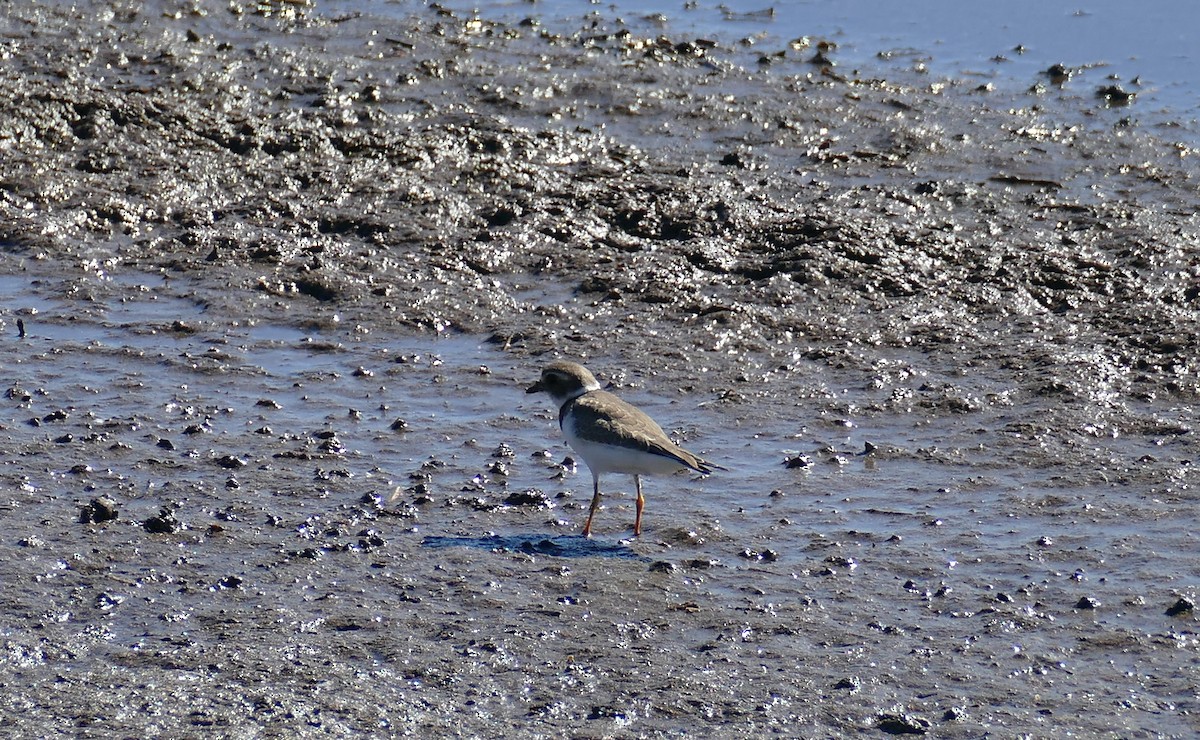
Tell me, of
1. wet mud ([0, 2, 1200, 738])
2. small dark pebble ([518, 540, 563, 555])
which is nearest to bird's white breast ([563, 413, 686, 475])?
wet mud ([0, 2, 1200, 738])

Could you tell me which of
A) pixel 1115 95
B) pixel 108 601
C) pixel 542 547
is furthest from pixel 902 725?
pixel 1115 95

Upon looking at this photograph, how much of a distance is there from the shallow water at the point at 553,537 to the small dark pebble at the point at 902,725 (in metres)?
0.08

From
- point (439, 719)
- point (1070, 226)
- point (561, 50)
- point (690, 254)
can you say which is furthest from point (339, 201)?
point (439, 719)

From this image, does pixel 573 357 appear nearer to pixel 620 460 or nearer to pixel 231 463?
pixel 620 460

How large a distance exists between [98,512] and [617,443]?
98.5 inches

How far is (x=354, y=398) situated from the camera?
9227 mm

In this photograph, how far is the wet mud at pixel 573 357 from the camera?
20.9ft

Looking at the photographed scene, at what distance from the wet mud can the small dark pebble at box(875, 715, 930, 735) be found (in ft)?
0.07

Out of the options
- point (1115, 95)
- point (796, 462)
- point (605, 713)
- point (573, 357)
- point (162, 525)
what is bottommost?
point (605, 713)

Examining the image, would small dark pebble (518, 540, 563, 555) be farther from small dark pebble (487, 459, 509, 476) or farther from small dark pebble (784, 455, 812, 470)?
small dark pebble (784, 455, 812, 470)

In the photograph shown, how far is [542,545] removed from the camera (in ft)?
24.7

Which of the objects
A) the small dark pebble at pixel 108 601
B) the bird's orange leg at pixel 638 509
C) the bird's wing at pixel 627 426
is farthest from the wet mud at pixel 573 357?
the bird's wing at pixel 627 426

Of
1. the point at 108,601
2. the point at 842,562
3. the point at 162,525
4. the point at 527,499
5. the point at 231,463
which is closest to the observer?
the point at 108,601

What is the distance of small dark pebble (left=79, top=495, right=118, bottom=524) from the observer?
7543mm
